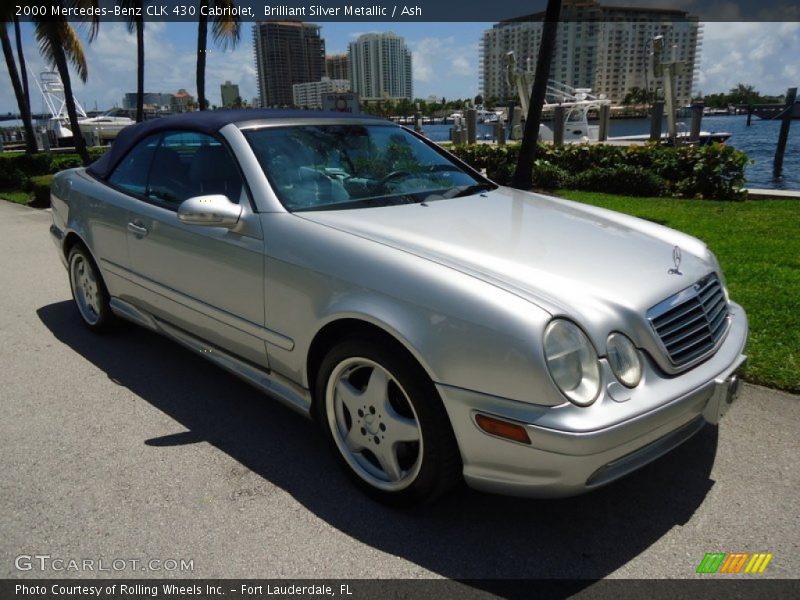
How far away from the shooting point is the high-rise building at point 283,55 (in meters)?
27.0

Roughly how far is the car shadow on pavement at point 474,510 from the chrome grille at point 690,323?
2.14ft

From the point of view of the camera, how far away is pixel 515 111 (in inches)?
1265

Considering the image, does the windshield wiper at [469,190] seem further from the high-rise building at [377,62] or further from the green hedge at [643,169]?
the high-rise building at [377,62]

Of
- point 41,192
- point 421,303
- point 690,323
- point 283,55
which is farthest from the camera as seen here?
point 283,55

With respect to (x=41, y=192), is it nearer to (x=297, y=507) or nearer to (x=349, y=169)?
(x=349, y=169)

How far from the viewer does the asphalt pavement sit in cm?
234

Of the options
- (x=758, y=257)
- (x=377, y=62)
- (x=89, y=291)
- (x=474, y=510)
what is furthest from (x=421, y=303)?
(x=377, y=62)

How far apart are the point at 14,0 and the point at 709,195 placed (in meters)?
16.5

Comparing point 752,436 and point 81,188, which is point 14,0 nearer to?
point 81,188

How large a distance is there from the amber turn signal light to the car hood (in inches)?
16.3

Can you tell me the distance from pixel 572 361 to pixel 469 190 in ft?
5.76

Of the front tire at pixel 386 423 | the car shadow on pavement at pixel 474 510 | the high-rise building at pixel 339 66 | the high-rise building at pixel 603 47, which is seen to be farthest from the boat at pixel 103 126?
the front tire at pixel 386 423

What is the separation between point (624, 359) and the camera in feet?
7.31

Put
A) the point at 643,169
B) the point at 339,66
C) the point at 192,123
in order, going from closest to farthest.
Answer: the point at 192,123
the point at 643,169
the point at 339,66
